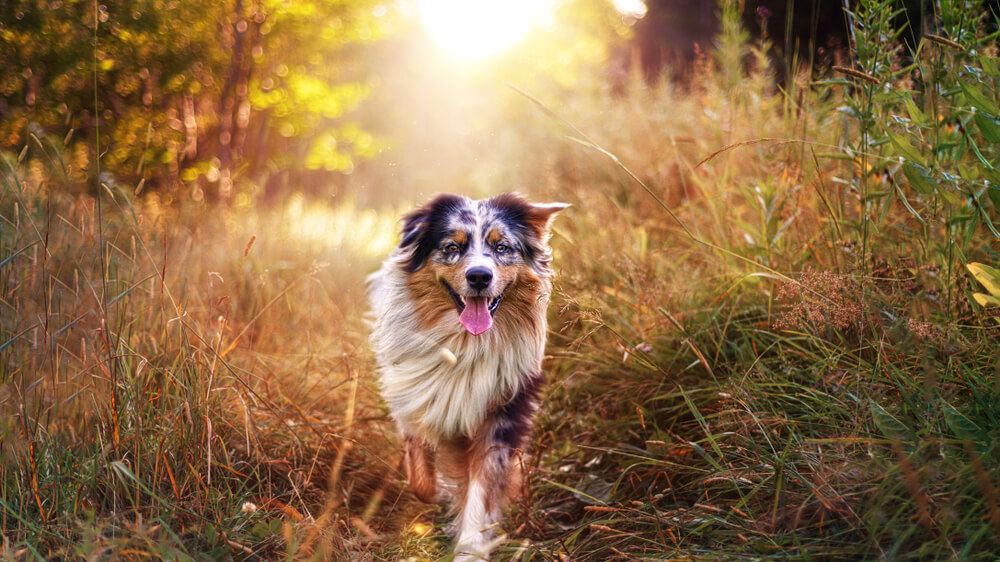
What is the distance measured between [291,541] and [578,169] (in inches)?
215

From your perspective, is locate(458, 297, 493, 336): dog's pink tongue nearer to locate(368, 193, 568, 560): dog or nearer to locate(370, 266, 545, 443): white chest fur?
locate(368, 193, 568, 560): dog

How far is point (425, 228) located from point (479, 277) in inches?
22.6

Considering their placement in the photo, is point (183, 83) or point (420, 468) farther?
point (183, 83)

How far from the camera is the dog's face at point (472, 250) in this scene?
2.93m

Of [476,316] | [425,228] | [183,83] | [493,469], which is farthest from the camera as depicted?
[183,83]

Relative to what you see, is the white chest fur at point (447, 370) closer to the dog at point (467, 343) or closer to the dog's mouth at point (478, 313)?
the dog at point (467, 343)

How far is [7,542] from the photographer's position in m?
1.75

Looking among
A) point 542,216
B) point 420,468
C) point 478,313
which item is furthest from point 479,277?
point 420,468

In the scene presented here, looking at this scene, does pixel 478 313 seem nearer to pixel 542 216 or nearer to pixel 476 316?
pixel 476 316

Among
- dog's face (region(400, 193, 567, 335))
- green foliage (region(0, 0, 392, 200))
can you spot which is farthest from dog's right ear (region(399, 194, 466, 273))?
green foliage (region(0, 0, 392, 200))

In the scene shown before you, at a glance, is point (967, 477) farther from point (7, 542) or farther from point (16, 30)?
point (16, 30)

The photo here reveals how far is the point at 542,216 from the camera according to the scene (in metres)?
3.33

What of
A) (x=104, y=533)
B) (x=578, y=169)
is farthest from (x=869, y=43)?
(x=578, y=169)

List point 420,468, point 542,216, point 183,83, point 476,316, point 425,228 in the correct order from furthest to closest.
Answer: point 183,83, point 542,216, point 425,228, point 420,468, point 476,316
